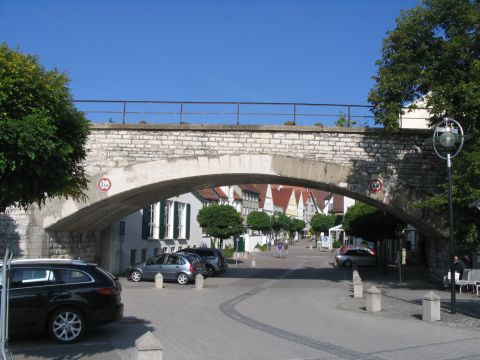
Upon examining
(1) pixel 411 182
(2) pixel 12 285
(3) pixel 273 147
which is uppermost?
(3) pixel 273 147

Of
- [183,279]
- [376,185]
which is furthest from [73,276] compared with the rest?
[183,279]

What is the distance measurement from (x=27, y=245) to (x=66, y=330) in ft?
38.9

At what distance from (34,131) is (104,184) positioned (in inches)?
521

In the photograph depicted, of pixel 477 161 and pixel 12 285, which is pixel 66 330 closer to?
pixel 12 285

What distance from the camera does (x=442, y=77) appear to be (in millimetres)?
16562

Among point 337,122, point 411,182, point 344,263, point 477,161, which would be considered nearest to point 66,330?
point 477,161

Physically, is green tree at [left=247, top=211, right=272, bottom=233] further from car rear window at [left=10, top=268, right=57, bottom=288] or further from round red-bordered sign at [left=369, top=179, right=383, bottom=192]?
car rear window at [left=10, top=268, right=57, bottom=288]

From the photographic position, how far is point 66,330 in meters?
9.04

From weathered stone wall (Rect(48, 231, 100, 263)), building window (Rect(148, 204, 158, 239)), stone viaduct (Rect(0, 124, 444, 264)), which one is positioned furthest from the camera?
building window (Rect(148, 204, 158, 239))

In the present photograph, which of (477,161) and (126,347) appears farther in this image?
(477,161)

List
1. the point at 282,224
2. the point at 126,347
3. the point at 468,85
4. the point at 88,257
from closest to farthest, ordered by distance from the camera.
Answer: the point at 126,347 → the point at 468,85 → the point at 88,257 → the point at 282,224

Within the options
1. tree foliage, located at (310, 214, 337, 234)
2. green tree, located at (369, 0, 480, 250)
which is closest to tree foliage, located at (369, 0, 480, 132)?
green tree, located at (369, 0, 480, 250)

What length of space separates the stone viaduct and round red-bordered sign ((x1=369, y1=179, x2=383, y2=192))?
12 centimetres

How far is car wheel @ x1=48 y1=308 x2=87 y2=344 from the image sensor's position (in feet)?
29.5
